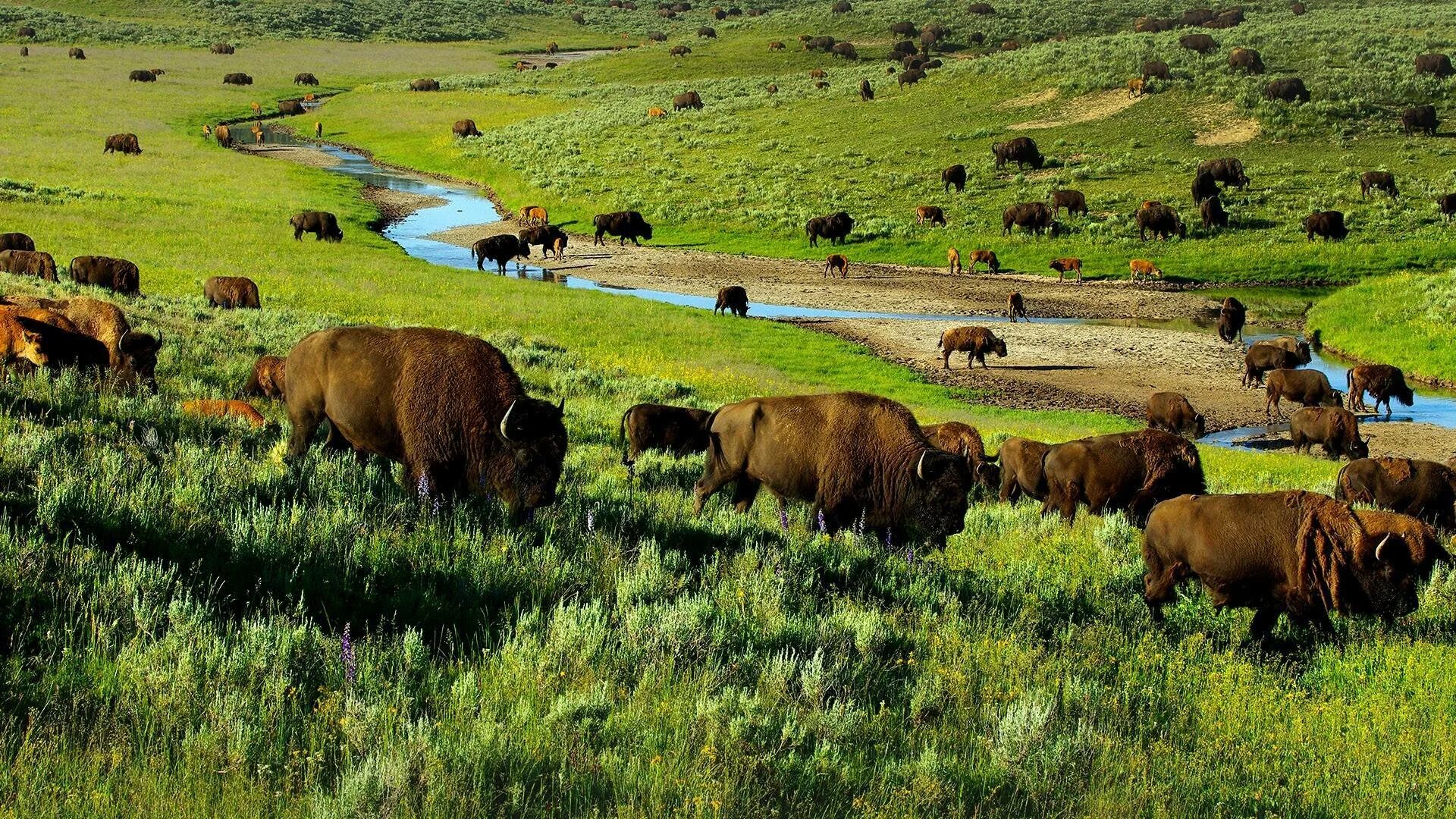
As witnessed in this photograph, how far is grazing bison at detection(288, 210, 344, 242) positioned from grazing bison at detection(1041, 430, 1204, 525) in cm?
3152

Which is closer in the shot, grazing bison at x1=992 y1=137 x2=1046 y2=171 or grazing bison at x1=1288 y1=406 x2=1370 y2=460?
grazing bison at x1=1288 y1=406 x2=1370 y2=460

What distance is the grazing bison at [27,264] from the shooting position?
22.7 metres

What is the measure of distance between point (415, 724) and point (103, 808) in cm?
112

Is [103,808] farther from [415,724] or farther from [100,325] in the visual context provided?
[100,325]

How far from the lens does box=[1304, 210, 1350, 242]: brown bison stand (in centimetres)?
3928

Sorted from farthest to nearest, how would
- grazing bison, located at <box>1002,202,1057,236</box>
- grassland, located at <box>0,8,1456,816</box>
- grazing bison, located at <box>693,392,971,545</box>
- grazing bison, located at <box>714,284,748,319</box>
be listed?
1. grazing bison, located at <box>1002,202,1057,236</box>
2. grazing bison, located at <box>714,284,748,319</box>
3. grazing bison, located at <box>693,392,971,545</box>
4. grassland, located at <box>0,8,1456,816</box>

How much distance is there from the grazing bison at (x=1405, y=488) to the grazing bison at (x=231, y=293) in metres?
19.8

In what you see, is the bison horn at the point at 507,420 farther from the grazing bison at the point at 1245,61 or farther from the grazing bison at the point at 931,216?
the grazing bison at the point at 1245,61

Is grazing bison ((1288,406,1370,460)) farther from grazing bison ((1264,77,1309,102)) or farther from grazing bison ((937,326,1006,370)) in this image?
grazing bison ((1264,77,1309,102))

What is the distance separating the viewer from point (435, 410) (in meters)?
8.35

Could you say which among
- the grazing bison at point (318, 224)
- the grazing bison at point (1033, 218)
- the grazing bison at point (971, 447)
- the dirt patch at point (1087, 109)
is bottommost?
the grazing bison at point (318, 224)

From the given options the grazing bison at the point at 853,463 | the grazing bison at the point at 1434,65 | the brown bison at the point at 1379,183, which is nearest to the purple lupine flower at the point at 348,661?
Result: the grazing bison at the point at 853,463

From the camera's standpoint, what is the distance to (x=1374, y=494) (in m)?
13.6

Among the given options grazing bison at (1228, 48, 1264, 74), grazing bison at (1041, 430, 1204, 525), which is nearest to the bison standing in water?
grazing bison at (1041, 430, 1204, 525)
